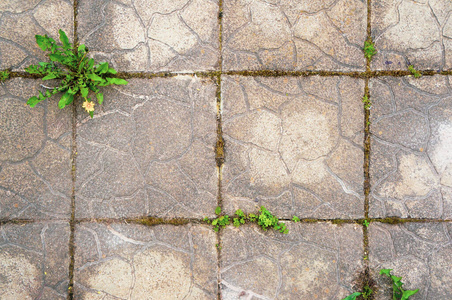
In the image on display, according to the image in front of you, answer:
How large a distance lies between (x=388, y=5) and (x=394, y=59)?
0.48 meters

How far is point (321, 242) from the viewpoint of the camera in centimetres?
262

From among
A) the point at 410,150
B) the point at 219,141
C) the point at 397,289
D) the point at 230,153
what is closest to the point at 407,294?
the point at 397,289

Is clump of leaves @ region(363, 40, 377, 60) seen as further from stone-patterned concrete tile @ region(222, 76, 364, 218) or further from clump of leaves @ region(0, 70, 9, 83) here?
clump of leaves @ region(0, 70, 9, 83)

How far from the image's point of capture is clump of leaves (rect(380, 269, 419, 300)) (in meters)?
2.52

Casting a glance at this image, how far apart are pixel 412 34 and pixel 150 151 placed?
2473mm

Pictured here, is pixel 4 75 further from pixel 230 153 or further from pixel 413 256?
pixel 413 256

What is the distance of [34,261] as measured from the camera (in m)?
2.58

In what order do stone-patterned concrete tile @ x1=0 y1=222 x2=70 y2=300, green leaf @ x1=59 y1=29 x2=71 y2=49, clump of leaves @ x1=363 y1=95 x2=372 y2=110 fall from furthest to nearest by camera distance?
clump of leaves @ x1=363 y1=95 x2=372 y2=110 → stone-patterned concrete tile @ x1=0 y1=222 x2=70 y2=300 → green leaf @ x1=59 y1=29 x2=71 y2=49

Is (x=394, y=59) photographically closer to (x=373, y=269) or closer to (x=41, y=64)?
(x=373, y=269)

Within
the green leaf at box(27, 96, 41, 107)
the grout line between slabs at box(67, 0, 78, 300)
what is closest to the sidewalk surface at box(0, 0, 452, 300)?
the grout line between slabs at box(67, 0, 78, 300)

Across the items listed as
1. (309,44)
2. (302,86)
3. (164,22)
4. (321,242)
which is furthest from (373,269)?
(164,22)

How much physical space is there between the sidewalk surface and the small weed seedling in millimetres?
57

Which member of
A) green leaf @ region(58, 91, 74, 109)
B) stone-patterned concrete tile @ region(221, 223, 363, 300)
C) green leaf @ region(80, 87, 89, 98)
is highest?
green leaf @ region(80, 87, 89, 98)

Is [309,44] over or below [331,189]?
over
